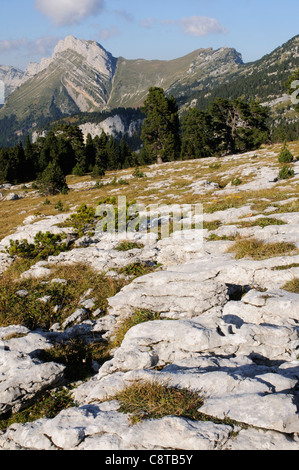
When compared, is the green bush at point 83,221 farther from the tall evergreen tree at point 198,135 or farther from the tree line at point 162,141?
the tall evergreen tree at point 198,135

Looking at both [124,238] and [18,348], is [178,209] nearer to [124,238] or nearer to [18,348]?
[124,238]

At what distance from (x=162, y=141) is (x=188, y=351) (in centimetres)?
5808

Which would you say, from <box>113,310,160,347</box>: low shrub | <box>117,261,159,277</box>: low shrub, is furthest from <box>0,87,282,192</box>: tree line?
<box>113,310,160,347</box>: low shrub

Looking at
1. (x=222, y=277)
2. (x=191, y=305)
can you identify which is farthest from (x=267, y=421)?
(x=222, y=277)

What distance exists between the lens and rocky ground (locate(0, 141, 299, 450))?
4078 millimetres

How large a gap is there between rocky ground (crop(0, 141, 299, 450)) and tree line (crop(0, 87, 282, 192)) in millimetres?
→ 36377

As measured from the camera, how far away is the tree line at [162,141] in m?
58.2

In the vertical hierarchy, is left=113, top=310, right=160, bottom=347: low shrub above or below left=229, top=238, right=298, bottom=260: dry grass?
below

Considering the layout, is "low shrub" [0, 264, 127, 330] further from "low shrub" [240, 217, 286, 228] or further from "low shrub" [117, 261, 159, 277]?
"low shrub" [240, 217, 286, 228]

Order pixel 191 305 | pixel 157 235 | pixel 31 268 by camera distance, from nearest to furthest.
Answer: pixel 191 305 → pixel 31 268 → pixel 157 235

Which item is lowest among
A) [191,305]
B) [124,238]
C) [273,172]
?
[191,305]

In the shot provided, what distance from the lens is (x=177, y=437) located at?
396 centimetres

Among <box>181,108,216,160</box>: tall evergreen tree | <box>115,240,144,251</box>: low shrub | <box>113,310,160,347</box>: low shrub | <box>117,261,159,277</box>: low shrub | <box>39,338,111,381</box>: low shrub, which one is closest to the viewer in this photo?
<box>39,338,111,381</box>: low shrub

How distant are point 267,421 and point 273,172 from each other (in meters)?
25.0
